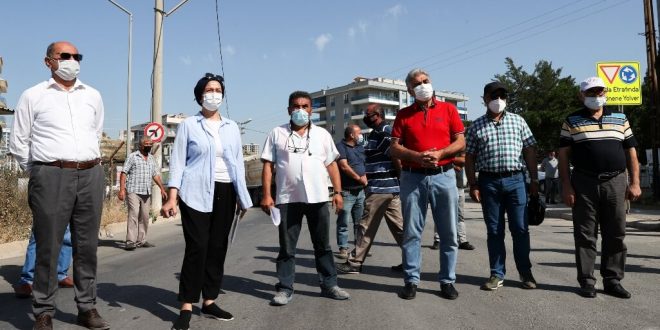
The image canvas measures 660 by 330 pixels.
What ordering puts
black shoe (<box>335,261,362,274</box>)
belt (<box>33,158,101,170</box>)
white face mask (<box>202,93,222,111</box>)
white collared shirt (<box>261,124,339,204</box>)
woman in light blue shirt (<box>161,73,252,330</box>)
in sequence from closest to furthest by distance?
1. belt (<box>33,158,101,170</box>)
2. woman in light blue shirt (<box>161,73,252,330</box>)
3. white face mask (<box>202,93,222,111</box>)
4. white collared shirt (<box>261,124,339,204</box>)
5. black shoe (<box>335,261,362,274</box>)

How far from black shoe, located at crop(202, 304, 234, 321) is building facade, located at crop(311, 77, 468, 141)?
84.6 meters

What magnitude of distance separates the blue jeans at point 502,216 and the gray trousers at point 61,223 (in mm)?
3539

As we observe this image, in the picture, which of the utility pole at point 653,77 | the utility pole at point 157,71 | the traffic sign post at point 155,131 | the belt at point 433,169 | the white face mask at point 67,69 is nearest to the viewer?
the white face mask at point 67,69

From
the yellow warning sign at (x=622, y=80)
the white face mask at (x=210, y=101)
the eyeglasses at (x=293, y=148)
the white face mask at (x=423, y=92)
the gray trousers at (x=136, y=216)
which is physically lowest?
the gray trousers at (x=136, y=216)

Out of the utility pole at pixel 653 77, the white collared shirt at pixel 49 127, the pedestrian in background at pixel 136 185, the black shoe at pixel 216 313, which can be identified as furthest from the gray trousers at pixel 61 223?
the utility pole at pixel 653 77

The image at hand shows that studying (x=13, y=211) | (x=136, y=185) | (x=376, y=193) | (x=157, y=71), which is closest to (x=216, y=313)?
(x=376, y=193)

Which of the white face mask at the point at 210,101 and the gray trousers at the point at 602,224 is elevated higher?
the white face mask at the point at 210,101

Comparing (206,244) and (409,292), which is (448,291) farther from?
(206,244)

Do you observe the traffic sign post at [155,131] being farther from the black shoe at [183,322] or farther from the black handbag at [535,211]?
the black handbag at [535,211]

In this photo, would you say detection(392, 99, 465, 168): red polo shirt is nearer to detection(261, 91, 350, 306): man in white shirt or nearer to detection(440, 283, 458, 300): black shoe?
detection(261, 91, 350, 306): man in white shirt

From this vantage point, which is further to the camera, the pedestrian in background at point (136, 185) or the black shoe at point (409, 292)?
the pedestrian in background at point (136, 185)

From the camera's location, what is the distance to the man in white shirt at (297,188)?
479cm

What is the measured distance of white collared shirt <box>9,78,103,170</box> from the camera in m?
3.91

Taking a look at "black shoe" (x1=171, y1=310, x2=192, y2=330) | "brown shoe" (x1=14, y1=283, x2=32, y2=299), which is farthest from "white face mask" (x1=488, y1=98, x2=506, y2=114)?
"brown shoe" (x1=14, y1=283, x2=32, y2=299)
